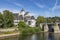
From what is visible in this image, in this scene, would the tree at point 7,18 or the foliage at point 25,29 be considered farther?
the foliage at point 25,29

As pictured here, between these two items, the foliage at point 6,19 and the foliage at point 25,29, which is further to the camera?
the foliage at point 25,29

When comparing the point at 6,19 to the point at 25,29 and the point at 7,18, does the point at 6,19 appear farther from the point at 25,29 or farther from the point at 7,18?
the point at 25,29

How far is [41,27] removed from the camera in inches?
2955

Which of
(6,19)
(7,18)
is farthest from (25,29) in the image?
(6,19)

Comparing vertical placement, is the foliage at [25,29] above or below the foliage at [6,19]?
below

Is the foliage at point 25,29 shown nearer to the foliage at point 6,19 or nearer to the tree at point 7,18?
Answer: the tree at point 7,18

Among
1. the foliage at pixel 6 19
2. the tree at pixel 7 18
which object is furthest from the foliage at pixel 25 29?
the foliage at pixel 6 19

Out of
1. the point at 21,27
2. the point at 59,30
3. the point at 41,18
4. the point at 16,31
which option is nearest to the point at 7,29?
the point at 16,31

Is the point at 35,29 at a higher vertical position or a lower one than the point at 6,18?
lower

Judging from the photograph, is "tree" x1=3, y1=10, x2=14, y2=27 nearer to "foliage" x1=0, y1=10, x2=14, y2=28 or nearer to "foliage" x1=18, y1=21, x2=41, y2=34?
"foliage" x1=0, y1=10, x2=14, y2=28

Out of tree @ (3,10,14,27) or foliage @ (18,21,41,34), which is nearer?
tree @ (3,10,14,27)

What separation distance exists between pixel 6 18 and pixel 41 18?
3224cm

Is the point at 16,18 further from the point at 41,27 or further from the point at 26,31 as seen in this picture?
the point at 26,31

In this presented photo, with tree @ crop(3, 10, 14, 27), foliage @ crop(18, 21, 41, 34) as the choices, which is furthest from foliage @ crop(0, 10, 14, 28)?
foliage @ crop(18, 21, 41, 34)
